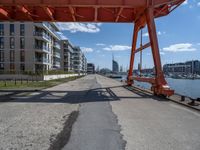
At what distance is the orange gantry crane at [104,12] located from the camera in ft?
57.9

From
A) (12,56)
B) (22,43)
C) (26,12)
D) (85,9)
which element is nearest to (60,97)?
(26,12)

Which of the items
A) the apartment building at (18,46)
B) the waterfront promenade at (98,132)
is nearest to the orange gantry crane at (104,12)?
the waterfront promenade at (98,132)

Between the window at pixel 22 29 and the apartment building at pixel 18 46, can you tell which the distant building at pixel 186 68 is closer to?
the apartment building at pixel 18 46

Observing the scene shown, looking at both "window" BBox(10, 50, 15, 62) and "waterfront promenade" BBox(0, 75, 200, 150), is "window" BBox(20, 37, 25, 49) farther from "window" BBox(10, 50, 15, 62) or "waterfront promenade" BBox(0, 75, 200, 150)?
"waterfront promenade" BBox(0, 75, 200, 150)

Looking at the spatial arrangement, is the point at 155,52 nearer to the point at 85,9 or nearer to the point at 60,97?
the point at 60,97

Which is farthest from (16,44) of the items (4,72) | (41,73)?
(41,73)

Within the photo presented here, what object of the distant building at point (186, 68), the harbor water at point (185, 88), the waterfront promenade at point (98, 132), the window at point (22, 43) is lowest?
the harbor water at point (185, 88)

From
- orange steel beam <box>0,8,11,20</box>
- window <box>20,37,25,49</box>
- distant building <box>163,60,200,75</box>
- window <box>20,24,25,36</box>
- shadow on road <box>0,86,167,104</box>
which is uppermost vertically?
window <box>20,24,25,36</box>

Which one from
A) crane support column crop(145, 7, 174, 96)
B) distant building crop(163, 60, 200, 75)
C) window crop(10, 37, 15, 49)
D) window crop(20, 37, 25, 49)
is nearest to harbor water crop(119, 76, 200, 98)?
crane support column crop(145, 7, 174, 96)

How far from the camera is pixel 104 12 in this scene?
22422 mm

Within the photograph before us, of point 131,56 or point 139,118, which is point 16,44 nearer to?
point 131,56

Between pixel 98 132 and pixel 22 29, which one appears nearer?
pixel 98 132

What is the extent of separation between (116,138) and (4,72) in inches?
1751

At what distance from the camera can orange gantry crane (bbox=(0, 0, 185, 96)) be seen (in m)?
17.6
